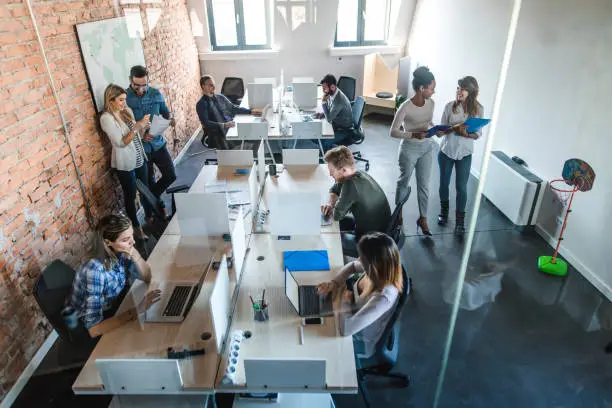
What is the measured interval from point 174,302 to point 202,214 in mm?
770

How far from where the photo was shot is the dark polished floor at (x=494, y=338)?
105 inches

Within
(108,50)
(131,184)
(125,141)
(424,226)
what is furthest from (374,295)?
(108,50)

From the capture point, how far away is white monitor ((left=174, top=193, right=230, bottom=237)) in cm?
301

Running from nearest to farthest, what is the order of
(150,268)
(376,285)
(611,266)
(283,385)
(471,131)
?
1. (283,385)
2. (376,285)
3. (150,268)
4. (611,266)
5. (471,131)

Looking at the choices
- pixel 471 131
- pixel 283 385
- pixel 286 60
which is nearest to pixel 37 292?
pixel 283 385

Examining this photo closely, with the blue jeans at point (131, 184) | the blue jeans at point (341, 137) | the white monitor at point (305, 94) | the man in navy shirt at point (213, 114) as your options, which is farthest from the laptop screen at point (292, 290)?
the white monitor at point (305, 94)

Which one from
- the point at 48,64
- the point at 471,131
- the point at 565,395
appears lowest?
the point at 565,395

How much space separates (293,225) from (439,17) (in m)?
4.96

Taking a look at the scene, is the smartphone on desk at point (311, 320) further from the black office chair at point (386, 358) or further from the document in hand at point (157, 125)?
the document in hand at point (157, 125)

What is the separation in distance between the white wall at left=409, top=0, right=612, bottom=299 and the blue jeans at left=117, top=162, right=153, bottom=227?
385cm

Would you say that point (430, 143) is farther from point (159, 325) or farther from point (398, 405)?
point (159, 325)

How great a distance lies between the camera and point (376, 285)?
7.29 feet

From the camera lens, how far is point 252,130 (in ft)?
15.7

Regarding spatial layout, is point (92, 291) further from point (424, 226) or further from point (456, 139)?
point (456, 139)
